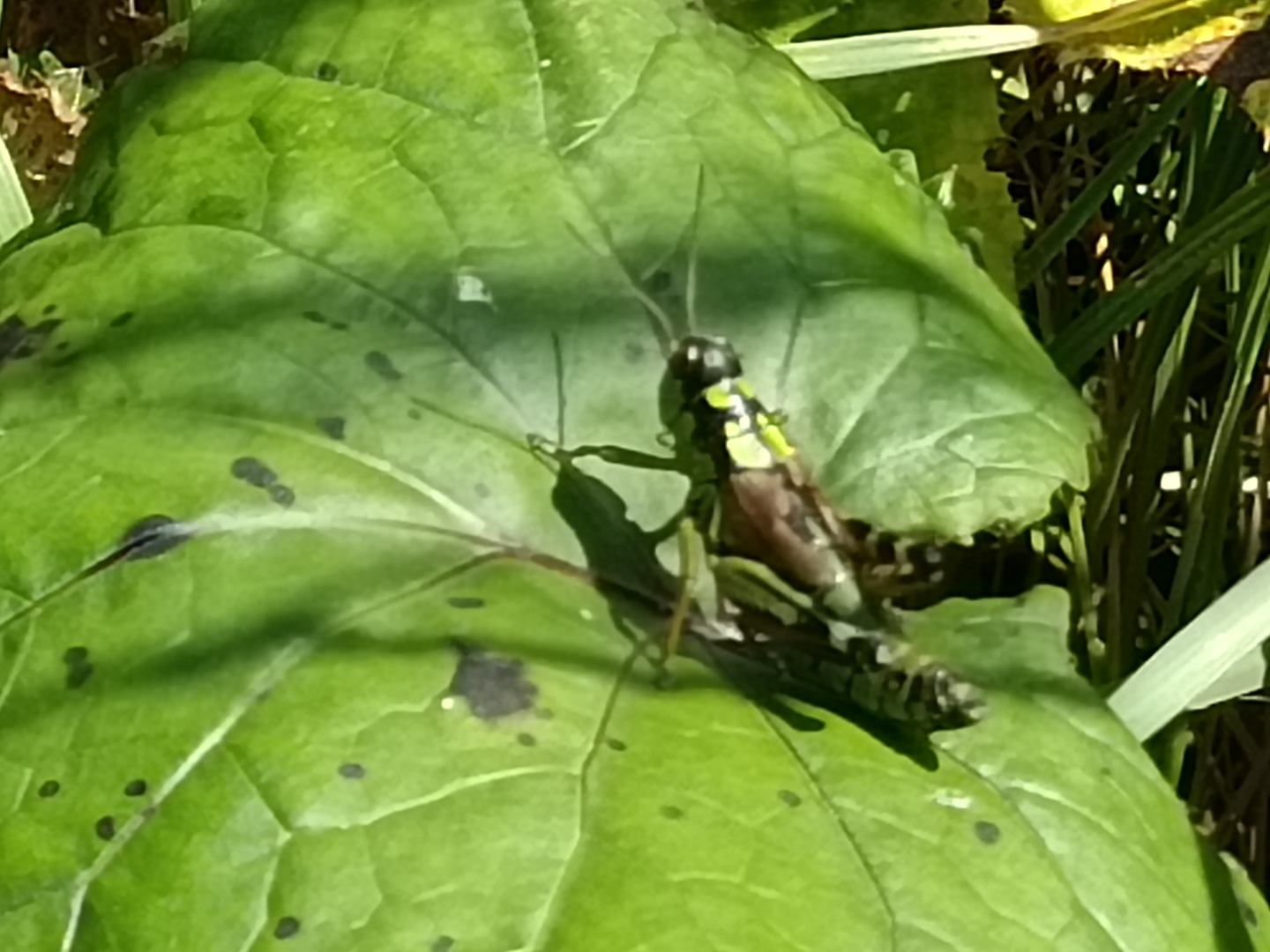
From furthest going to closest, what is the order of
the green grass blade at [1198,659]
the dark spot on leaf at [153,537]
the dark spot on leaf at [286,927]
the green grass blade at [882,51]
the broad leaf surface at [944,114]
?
the broad leaf surface at [944,114]
the green grass blade at [882,51]
the green grass blade at [1198,659]
the dark spot on leaf at [153,537]
the dark spot on leaf at [286,927]

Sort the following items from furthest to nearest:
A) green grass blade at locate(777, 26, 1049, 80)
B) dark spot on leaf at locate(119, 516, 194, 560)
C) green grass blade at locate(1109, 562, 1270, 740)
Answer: green grass blade at locate(777, 26, 1049, 80)
green grass blade at locate(1109, 562, 1270, 740)
dark spot on leaf at locate(119, 516, 194, 560)

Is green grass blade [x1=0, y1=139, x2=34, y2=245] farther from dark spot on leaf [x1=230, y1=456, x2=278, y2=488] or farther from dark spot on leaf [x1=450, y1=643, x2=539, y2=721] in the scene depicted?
dark spot on leaf [x1=450, y1=643, x2=539, y2=721]

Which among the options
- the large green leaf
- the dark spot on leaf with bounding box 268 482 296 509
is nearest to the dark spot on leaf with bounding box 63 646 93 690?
the large green leaf

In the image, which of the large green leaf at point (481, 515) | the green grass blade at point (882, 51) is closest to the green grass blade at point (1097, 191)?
the green grass blade at point (882, 51)

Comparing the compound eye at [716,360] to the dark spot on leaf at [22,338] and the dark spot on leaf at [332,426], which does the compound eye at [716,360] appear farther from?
the dark spot on leaf at [22,338]

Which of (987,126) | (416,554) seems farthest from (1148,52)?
(416,554)

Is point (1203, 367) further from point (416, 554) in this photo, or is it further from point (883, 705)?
point (416, 554)
